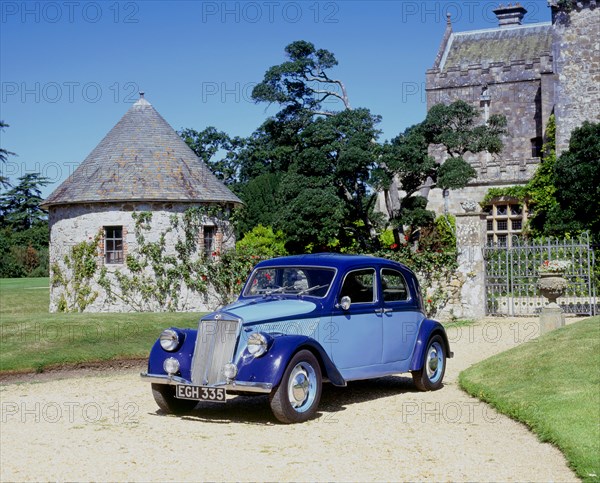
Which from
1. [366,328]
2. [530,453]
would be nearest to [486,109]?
[366,328]

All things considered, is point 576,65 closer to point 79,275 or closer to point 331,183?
point 331,183

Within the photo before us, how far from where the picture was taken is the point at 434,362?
35.2 ft

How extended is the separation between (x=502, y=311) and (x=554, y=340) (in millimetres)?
8085

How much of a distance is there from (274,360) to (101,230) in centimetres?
1615

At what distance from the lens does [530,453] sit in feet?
22.8

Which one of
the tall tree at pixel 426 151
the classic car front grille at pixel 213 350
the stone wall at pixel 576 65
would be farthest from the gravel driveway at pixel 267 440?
the stone wall at pixel 576 65

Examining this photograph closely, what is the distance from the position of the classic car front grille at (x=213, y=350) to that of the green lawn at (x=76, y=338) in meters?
5.19

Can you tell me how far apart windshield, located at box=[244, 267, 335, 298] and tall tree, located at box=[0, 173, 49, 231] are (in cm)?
4796

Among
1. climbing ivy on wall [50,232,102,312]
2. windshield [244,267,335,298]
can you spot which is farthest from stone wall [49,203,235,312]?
windshield [244,267,335,298]

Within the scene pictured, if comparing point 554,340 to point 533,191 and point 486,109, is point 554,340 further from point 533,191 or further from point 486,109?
point 486,109

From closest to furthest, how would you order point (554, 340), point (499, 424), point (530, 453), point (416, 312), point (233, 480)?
point (233, 480)
point (530, 453)
point (499, 424)
point (416, 312)
point (554, 340)

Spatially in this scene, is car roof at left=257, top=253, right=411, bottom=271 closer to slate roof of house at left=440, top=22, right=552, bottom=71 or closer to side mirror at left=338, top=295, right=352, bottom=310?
side mirror at left=338, top=295, right=352, bottom=310

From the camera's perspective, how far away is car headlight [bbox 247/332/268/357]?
8.35 metres

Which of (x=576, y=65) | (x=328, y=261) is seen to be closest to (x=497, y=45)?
(x=576, y=65)
